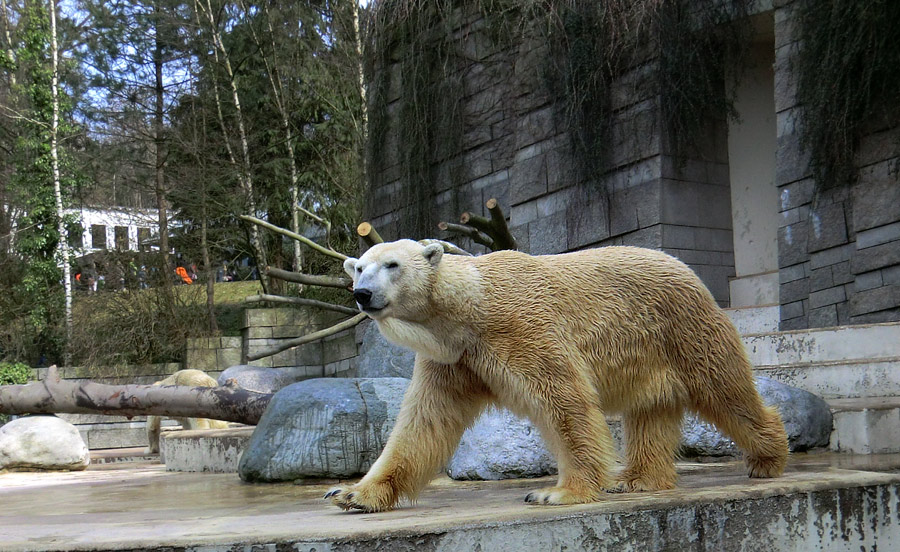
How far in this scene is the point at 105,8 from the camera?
19.1 metres

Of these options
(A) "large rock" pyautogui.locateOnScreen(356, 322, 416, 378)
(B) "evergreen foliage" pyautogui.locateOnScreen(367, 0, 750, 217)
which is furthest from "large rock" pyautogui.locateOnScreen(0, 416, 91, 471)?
(B) "evergreen foliage" pyautogui.locateOnScreen(367, 0, 750, 217)

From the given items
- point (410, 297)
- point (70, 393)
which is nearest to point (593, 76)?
point (70, 393)

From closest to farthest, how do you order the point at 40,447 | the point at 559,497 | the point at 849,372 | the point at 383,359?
the point at 559,497
the point at 849,372
the point at 40,447
the point at 383,359

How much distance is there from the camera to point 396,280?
9.74 feet

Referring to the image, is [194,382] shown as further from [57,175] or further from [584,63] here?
[57,175]

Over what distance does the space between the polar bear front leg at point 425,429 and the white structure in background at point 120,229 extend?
15698 mm

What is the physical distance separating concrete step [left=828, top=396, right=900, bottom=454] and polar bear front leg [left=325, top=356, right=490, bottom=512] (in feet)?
9.72

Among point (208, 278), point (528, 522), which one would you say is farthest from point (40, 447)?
point (208, 278)

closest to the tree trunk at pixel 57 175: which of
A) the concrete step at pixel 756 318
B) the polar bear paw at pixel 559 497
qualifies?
the concrete step at pixel 756 318

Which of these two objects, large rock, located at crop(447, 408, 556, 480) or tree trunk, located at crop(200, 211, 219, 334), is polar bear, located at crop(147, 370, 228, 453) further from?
tree trunk, located at crop(200, 211, 219, 334)

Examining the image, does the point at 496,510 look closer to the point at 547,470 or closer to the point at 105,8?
the point at 547,470

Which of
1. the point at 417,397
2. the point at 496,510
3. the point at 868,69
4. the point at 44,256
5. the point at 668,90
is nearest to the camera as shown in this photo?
the point at 496,510

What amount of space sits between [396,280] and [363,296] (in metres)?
0.12

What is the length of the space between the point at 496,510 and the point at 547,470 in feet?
6.47
